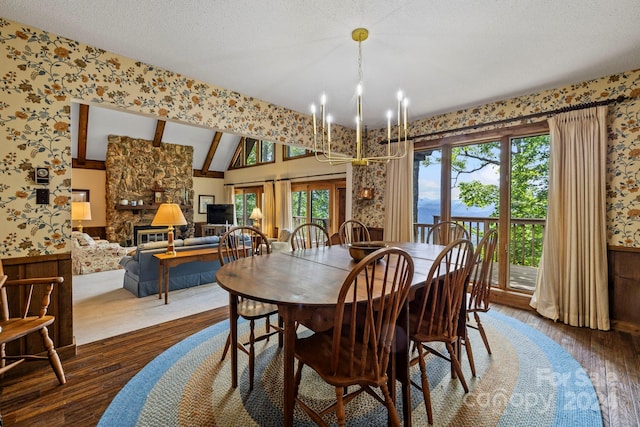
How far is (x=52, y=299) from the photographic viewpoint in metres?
2.35

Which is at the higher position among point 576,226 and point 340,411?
point 576,226

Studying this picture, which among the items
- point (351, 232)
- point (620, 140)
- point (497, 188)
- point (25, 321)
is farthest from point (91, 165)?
point (620, 140)

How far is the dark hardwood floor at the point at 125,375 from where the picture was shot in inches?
67.9

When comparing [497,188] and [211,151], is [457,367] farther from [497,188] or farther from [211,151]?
[211,151]

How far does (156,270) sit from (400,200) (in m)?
3.63

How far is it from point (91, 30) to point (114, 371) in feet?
8.35

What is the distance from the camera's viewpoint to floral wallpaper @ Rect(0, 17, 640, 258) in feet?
7.08

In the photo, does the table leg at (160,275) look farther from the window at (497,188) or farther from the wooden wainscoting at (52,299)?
the window at (497,188)

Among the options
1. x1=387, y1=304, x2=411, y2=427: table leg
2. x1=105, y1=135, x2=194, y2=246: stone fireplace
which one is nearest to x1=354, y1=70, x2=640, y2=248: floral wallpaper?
x1=387, y1=304, x2=411, y2=427: table leg

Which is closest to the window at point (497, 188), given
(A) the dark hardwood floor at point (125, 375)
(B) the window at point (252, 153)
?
(A) the dark hardwood floor at point (125, 375)

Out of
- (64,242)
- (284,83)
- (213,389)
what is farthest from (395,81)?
(64,242)

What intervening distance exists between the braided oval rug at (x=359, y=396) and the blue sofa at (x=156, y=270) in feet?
6.03

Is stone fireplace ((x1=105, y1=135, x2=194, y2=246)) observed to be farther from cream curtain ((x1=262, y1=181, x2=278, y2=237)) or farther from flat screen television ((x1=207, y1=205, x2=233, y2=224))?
cream curtain ((x1=262, y1=181, x2=278, y2=237))

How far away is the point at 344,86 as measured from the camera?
3.21 meters
